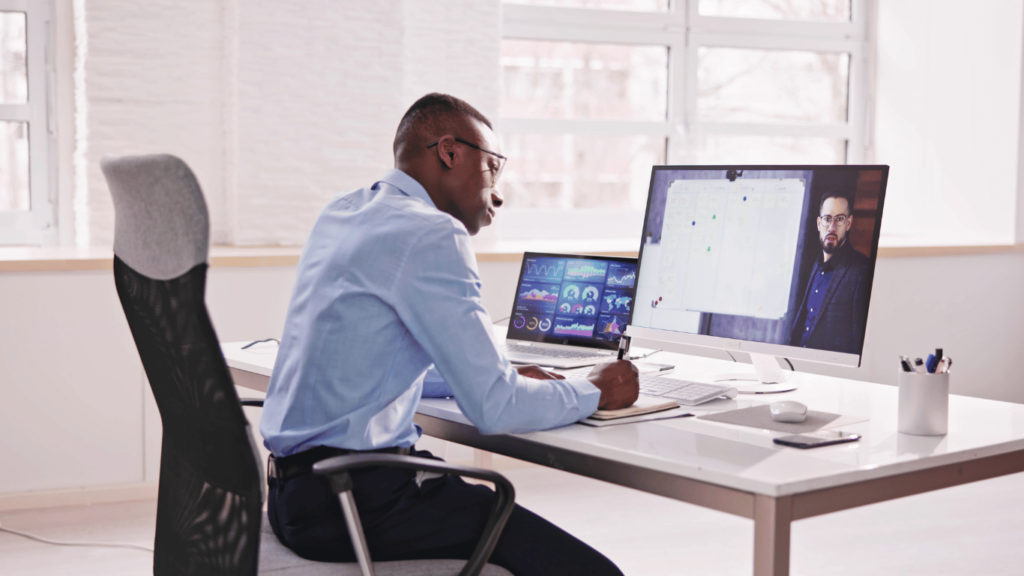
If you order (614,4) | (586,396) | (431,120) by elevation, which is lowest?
(586,396)

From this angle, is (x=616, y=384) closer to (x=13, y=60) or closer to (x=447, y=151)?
(x=447, y=151)

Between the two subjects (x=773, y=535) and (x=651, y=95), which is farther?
(x=651, y=95)

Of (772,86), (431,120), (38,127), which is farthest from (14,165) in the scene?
(772,86)

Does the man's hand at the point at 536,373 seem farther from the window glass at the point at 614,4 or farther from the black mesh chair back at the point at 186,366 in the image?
the window glass at the point at 614,4

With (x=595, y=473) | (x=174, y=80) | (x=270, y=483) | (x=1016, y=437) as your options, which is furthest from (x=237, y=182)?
(x=1016, y=437)

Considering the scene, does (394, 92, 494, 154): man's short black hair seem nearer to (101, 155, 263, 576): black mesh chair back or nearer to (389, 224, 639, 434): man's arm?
(389, 224, 639, 434): man's arm

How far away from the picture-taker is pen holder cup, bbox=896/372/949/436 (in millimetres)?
1531

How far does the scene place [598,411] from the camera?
1.66m

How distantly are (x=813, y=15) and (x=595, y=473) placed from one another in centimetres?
456

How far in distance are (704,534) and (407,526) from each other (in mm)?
1944

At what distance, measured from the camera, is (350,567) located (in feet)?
4.83

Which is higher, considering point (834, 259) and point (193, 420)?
point (834, 259)

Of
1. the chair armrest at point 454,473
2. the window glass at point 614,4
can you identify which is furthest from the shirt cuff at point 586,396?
the window glass at point 614,4

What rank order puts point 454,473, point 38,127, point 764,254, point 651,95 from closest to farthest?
1. point 454,473
2. point 764,254
3. point 38,127
4. point 651,95
